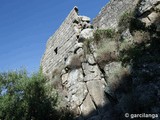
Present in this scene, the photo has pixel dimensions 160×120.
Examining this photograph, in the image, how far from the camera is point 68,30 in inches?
592

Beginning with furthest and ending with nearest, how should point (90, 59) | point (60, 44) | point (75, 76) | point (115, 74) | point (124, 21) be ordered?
point (60, 44), point (75, 76), point (124, 21), point (90, 59), point (115, 74)

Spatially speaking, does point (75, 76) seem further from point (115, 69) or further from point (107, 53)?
point (115, 69)

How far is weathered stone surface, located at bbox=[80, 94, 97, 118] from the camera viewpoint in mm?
9405

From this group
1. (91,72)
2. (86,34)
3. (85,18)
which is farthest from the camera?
(85,18)

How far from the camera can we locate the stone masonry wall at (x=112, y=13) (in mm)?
11994

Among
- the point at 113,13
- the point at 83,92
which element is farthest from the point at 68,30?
the point at 83,92

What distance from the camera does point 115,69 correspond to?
9297 mm

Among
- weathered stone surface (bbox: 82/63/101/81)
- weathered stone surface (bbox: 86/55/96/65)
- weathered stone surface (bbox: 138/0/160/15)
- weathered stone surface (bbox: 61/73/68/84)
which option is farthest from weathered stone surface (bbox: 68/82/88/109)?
weathered stone surface (bbox: 138/0/160/15)

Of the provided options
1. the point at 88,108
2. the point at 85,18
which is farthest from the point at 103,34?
the point at 88,108

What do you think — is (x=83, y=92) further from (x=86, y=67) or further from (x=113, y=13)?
(x=113, y=13)

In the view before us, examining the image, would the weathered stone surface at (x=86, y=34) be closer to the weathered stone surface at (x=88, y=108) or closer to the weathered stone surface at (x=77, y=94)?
the weathered stone surface at (x=77, y=94)

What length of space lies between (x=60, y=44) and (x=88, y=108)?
7.18 metres

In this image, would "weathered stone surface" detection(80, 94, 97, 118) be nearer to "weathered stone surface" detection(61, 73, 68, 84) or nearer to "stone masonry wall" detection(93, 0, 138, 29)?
"weathered stone surface" detection(61, 73, 68, 84)

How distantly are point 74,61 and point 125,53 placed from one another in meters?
3.65
